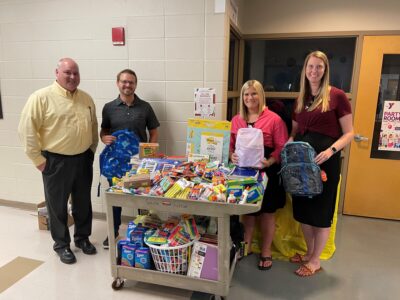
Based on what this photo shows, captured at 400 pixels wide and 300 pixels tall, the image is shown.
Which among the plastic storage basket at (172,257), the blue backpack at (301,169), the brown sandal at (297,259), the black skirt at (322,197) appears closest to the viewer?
the plastic storage basket at (172,257)

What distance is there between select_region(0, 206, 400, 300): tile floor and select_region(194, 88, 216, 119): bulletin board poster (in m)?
1.34

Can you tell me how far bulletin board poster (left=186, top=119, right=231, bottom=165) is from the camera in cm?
232

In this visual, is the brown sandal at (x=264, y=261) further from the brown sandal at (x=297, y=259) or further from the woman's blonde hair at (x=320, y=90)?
the woman's blonde hair at (x=320, y=90)

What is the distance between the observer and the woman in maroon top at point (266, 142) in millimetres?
2295

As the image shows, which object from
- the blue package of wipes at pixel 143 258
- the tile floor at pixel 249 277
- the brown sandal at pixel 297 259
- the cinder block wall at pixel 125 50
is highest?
the cinder block wall at pixel 125 50

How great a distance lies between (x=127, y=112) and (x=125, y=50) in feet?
2.26

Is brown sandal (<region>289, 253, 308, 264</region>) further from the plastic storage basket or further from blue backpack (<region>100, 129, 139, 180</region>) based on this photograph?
blue backpack (<region>100, 129, 139, 180</region>)

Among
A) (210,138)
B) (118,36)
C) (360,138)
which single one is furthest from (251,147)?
(360,138)

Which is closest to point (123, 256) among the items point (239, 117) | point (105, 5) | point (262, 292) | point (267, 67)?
point (262, 292)

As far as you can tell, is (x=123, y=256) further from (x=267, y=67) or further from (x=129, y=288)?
(x=267, y=67)

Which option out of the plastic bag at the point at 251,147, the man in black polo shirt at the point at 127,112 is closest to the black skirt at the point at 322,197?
the plastic bag at the point at 251,147

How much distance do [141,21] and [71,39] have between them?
758 millimetres

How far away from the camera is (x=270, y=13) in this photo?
132 inches

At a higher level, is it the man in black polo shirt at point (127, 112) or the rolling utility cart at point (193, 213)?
the man in black polo shirt at point (127, 112)
